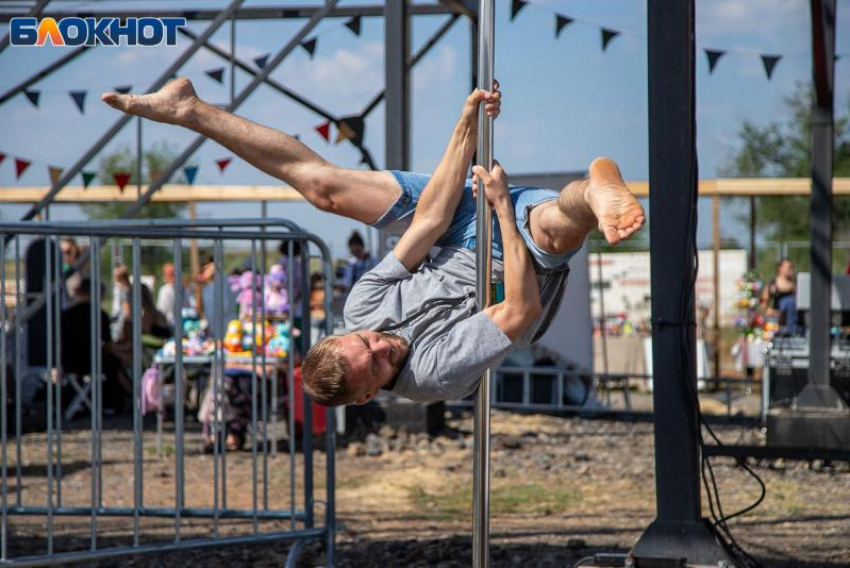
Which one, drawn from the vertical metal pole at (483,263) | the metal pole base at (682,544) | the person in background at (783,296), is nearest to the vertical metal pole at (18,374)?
the vertical metal pole at (483,263)

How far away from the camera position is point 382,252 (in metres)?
8.16

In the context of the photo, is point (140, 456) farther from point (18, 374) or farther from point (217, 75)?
point (217, 75)

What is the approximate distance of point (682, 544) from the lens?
4188 millimetres

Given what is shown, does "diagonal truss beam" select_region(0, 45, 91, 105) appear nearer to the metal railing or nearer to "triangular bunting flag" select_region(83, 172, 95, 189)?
"triangular bunting flag" select_region(83, 172, 95, 189)

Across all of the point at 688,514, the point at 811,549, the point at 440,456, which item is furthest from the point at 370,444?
the point at 688,514

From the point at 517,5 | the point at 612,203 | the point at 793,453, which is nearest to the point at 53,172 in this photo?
the point at 517,5

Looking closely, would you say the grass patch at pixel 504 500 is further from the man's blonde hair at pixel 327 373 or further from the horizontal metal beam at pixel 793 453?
the man's blonde hair at pixel 327 373

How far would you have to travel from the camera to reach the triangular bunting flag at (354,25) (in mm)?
10297

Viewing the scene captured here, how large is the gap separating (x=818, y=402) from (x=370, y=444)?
119 inches

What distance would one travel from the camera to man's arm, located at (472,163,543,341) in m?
3.08

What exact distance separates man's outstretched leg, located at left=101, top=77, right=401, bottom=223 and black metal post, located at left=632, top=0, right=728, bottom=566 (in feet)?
4.02

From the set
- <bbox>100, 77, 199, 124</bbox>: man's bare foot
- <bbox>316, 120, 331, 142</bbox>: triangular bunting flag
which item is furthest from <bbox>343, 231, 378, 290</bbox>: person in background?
<bbox>100, 77, 199, 124</bbox>: man's bare foot

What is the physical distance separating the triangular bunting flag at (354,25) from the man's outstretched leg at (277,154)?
6974 mm

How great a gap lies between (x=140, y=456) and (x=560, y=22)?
6.89 m
